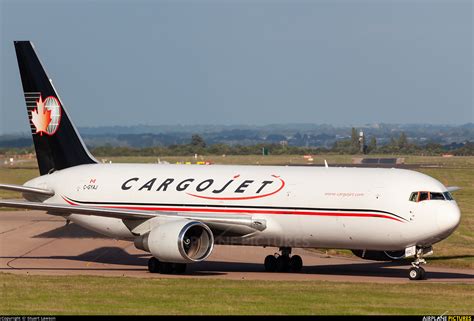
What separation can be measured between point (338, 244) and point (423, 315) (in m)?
10.7

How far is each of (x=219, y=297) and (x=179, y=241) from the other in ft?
22.2

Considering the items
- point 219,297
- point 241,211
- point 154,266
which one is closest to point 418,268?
point 241,211

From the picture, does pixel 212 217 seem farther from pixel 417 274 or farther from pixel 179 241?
pixel 417 274

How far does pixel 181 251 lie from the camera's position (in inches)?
1347

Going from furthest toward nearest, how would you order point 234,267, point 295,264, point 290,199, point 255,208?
point 234,267, point 295,264, point 255,208, point 290,199

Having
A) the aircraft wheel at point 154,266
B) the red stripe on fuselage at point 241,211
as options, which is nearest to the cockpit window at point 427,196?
the red stripe on fuselage at point 241,211

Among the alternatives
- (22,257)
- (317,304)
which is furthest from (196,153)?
(317,304)

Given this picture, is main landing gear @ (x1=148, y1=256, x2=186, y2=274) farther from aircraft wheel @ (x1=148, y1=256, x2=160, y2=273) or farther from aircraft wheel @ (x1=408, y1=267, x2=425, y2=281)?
aircraft wheel @ (x1=408, y1=267, x2=425, y2=281)

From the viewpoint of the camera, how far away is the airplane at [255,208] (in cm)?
3356

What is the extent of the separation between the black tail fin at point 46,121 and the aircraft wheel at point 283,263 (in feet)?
33.7

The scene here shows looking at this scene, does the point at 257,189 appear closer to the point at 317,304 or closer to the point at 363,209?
the point at 363,209

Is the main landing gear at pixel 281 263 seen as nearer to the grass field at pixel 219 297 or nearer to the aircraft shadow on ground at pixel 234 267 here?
the aircraft shadow on ground at pixel 234 267

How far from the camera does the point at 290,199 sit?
3534 cm

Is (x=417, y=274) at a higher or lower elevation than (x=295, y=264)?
higher
